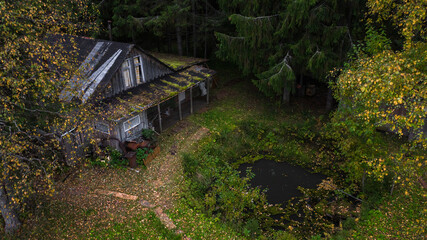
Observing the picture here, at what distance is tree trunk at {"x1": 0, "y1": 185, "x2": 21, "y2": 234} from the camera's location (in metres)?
9.86

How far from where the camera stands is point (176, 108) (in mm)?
21594

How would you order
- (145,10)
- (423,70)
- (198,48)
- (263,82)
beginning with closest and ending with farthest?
(423,70) → (263,82) → (145,10) → (198,48)

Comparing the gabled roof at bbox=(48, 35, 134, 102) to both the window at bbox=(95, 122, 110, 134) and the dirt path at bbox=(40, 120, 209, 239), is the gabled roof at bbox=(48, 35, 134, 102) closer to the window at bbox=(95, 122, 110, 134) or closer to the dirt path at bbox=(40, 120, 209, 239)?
the window at bbox=(95, 122, 110, 134)

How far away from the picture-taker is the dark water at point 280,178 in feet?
44.6

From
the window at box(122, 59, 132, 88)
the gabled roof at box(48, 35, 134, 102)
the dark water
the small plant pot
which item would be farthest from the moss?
the dark water

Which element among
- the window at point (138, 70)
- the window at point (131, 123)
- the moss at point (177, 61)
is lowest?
the window at point (131, 123)

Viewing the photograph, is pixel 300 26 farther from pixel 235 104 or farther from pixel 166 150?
pixel 166 150

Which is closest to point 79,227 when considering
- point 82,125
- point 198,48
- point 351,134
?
point 82,125

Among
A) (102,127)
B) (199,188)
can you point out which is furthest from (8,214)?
(199,188)

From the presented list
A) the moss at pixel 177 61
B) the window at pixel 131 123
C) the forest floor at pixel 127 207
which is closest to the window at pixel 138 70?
the window at pixel 131 123

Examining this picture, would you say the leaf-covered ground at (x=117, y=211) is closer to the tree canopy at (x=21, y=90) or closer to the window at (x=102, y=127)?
the tree canopy at (x=21, y=90)

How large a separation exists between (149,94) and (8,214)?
29.4ft

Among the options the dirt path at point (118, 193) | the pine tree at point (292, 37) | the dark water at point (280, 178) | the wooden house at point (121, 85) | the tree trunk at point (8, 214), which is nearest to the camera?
the tree trunk at point (8, 214)

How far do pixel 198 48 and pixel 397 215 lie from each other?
73.1 feet
